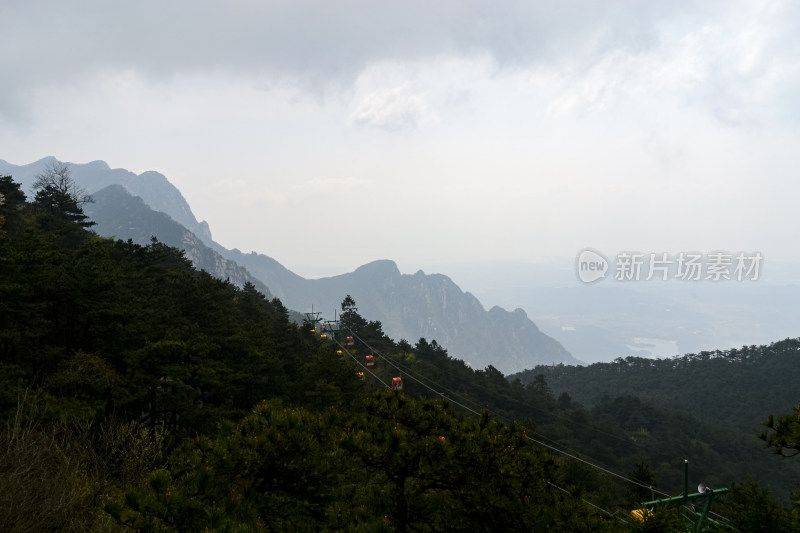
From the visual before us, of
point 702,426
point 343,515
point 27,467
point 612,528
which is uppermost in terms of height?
point 612,528

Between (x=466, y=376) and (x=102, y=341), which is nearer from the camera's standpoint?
(x=102, y=341)

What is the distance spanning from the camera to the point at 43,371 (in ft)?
59.8

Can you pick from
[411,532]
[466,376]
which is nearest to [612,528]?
[411,532]

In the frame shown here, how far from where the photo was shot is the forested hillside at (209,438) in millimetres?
6988

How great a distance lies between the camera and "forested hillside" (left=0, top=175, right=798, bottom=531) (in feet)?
22.9

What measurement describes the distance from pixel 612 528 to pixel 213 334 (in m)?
26.1

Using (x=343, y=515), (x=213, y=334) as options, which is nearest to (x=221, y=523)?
(x=343, y=515)

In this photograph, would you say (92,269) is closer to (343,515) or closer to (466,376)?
(343,515)

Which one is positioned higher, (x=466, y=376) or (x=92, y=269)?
(x=92, y=269)

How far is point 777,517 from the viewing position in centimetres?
866

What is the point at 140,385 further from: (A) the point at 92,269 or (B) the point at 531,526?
(B) the point at 531,526

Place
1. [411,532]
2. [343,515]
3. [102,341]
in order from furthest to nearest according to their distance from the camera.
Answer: [102,341]
[411,532]
[343,515]

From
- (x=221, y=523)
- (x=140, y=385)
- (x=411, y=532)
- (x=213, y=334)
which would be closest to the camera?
(x=221, y=523)

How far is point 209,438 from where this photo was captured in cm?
794
